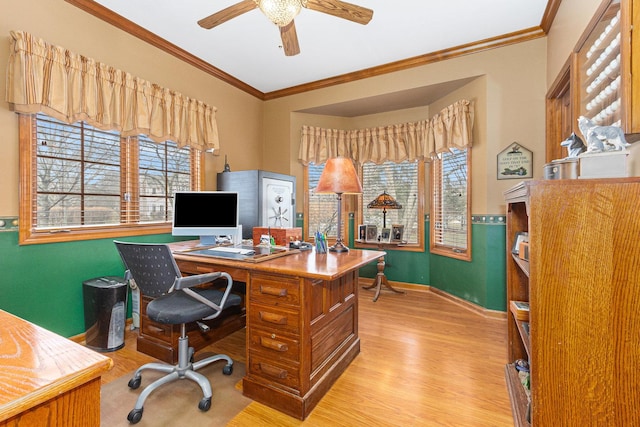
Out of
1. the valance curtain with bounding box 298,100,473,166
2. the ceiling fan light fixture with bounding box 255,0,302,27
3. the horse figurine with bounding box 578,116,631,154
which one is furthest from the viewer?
the valance curtain with bounding box 298,100,473,166

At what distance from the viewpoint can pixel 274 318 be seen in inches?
66.7

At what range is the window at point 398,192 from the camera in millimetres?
4180

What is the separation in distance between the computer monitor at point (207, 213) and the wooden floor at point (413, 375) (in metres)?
0.97

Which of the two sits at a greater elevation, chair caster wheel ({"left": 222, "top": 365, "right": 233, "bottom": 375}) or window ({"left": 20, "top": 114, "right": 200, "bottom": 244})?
window ({"left": 20, "top": 114, "right": 200, "bottom": 244})

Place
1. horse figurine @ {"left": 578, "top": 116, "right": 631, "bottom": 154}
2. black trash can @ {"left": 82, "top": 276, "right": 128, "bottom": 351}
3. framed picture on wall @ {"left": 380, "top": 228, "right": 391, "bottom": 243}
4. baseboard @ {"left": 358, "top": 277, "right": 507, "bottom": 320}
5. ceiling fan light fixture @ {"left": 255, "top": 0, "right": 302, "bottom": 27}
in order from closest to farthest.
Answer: horse figurine @ {"left": 578, "top": 116, "right": 631, "bottom": 154}
ceiling fan light fixture @ {"left": 255, "top": 0, "right": 302, "bottom": 27}
black trash can @ {"left": 82, "top": 276, "right": 128, "bottom": 351}
baseboard @ {"left": 358, "top": 277, "right": 507, "bottom": 320}
framed picture on wall @ {"left": 380, "top": 228, "right": 391, "bottom": 243}

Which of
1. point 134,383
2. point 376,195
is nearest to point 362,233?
point 376,195

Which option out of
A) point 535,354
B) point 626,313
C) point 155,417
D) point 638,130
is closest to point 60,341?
point 155,417

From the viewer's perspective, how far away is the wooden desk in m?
0.52

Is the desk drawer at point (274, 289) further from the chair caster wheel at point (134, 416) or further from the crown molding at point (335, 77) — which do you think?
the crown molding at point (335, 77)

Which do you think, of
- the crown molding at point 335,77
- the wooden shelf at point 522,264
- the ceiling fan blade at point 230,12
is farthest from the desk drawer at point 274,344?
the crown molding at point 335,77

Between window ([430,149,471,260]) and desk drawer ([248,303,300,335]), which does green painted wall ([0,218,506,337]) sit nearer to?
window ([430,149,471,260])

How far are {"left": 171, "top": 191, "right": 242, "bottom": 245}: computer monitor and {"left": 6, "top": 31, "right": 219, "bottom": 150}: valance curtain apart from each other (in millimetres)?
915

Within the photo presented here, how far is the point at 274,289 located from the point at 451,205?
2.90 metres

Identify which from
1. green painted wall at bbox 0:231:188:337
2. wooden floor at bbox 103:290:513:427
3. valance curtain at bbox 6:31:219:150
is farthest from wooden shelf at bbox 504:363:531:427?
valance curtain at bbox 6:31:219:150
